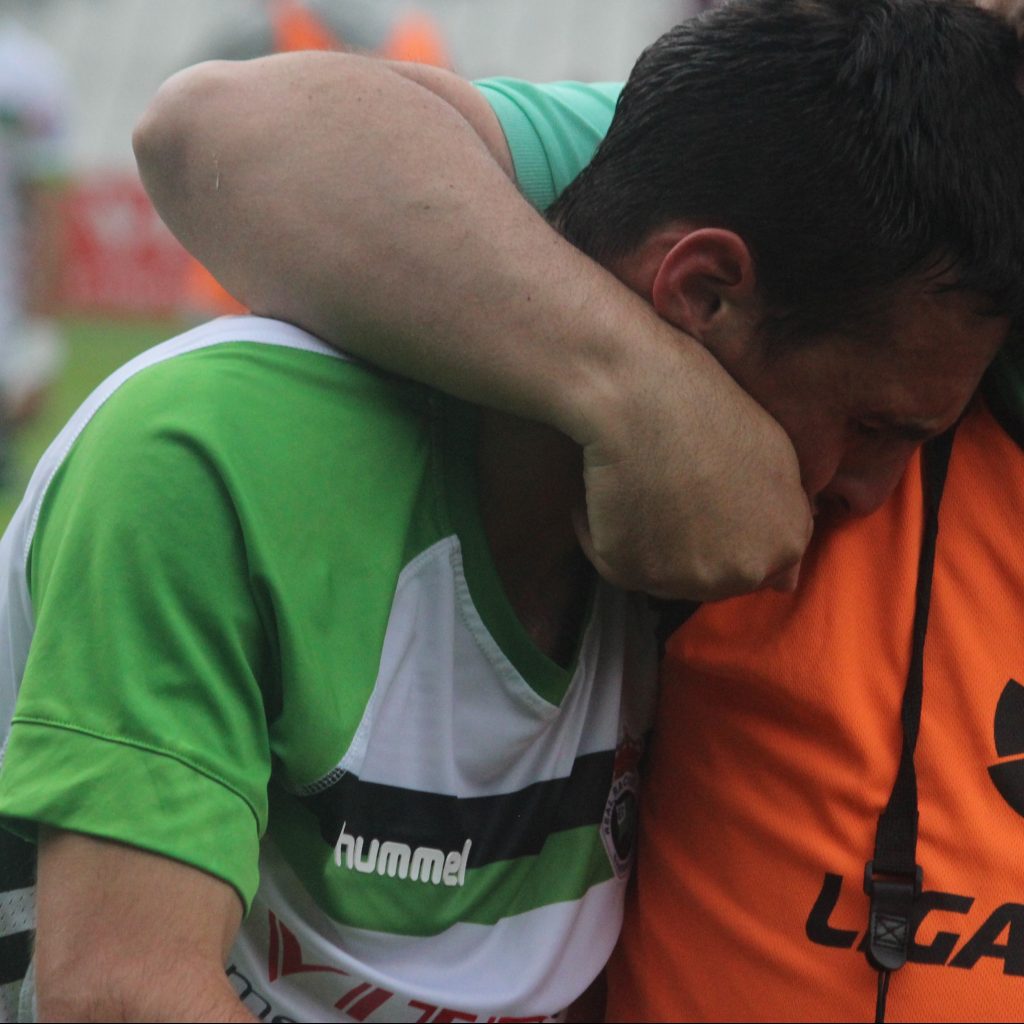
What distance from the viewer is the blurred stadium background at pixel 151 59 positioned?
12109 mm

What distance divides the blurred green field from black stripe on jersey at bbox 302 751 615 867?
16.8 feet

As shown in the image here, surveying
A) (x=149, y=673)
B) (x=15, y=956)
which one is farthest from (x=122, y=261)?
(x=149, y=673)

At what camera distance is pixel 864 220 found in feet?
5.27

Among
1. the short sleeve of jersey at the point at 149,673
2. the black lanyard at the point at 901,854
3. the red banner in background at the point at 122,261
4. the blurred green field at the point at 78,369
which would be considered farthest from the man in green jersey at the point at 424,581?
the red banner in background at the point at 122,261

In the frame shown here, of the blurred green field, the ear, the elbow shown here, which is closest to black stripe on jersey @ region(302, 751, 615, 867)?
the ear

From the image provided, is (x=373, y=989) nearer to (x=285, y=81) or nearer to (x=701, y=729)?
(x=701, y=729)

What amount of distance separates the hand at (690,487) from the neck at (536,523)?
0.43 ft

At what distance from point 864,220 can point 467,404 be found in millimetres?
443

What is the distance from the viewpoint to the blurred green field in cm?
729

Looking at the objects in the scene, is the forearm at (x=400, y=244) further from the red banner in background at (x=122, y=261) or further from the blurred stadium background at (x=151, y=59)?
the red banner in background at (x=122, y=261)

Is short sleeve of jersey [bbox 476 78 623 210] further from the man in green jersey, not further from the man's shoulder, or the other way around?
the man's shoulder

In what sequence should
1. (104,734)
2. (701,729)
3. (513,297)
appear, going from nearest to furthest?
(104,734), (513,297), (701,729)

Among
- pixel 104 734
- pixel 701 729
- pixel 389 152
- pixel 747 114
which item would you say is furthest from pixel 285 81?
pixel 701 729

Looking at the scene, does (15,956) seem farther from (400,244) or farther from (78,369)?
(78,369)
